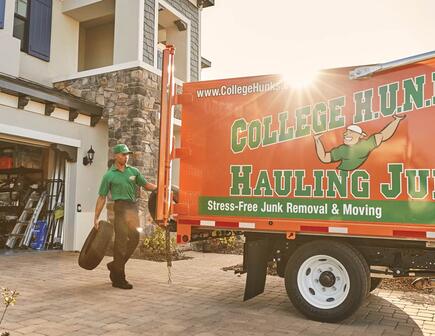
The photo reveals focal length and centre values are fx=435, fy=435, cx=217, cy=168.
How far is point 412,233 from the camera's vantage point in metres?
4.52

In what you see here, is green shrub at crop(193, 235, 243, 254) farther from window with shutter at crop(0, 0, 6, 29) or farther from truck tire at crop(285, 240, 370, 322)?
window with shutter at crop(0, 0, 6, 29)

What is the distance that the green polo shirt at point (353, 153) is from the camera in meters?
4.76

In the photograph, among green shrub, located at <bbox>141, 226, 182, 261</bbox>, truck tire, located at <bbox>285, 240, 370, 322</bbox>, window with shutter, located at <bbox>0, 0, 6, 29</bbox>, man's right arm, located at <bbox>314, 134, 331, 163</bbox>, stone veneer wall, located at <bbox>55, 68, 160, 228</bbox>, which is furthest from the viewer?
stone veneer wall, located at <bbox>55, 68, 160, 228</bbox>

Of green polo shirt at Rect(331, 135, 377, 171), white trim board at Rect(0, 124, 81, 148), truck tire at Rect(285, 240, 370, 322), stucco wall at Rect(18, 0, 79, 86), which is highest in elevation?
stucco wall at Rect(18, 0, 79, 86)

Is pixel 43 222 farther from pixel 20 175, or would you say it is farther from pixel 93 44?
pixel 93 44

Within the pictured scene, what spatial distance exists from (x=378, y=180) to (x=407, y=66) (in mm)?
1265

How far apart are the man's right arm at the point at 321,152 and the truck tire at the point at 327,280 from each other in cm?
96

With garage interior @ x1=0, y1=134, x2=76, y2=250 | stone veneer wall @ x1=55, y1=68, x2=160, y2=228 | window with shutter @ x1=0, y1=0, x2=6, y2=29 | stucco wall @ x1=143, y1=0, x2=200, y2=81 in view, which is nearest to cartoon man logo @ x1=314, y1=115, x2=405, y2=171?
stone veneer wall @ x1=55, y1=68, x2=160, y2=228

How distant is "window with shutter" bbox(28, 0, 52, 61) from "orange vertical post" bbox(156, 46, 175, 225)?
24.4 ft

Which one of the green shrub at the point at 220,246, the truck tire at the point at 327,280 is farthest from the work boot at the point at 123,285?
the green shrub at the point at 220,246

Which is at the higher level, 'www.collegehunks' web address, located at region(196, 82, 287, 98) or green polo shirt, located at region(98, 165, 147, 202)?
'www.collegehunks' web address, located at region(196, 82, 287, 98)

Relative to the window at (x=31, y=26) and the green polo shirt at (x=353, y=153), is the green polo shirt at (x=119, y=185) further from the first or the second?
the window at (x=31, y=26)

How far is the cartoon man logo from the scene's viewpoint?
4680 mm

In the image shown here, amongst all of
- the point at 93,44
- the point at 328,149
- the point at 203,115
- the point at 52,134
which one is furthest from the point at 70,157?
the point at 328,149
